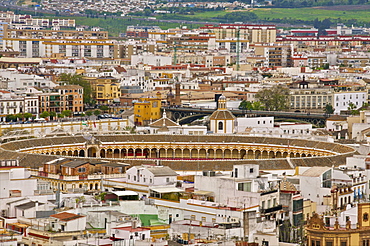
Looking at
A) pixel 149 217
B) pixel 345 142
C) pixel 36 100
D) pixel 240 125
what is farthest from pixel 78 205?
pixel 36 100

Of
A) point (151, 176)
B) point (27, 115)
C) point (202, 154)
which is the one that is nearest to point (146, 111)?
point (27, 115)

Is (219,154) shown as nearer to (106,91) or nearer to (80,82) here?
(106,91)

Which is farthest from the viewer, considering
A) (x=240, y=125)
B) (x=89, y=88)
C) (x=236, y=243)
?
(x=89, y=88)

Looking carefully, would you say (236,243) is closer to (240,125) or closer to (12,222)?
(12,222)

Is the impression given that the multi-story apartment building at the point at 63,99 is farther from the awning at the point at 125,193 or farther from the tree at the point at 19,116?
the awning at the point at 125,193

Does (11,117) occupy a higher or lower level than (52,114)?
higher

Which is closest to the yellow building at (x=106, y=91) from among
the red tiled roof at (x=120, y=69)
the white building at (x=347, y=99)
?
the red tiled roof at (x=120, y=69)

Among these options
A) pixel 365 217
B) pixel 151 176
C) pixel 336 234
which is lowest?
pixel 151 176
